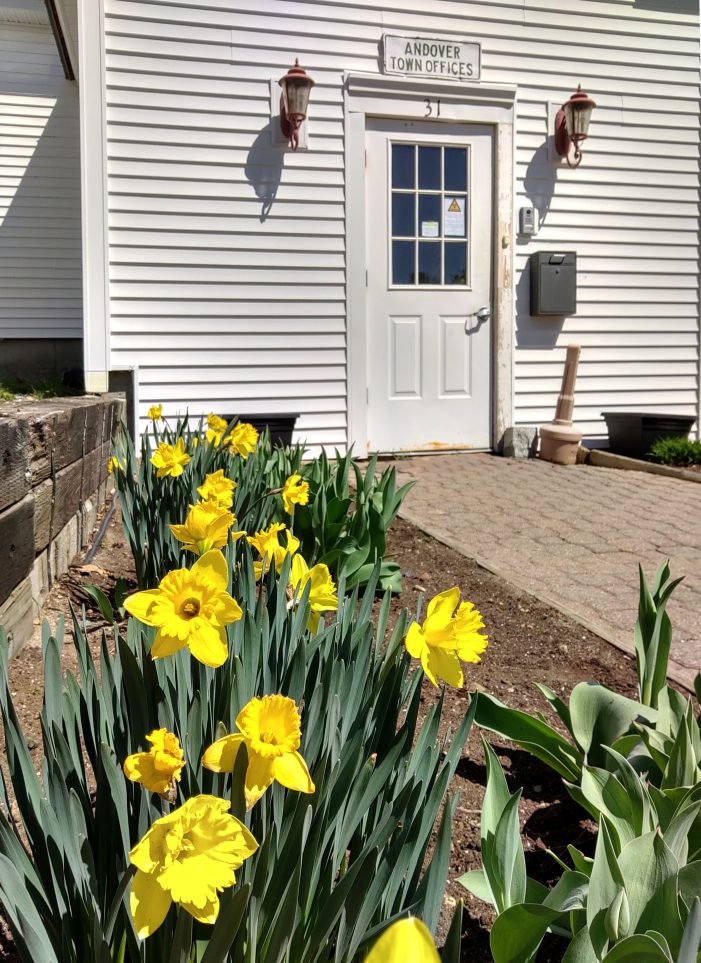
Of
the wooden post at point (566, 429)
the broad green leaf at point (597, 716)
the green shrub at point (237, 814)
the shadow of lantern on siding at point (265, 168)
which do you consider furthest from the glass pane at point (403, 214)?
the green shrub at point (237, 814)

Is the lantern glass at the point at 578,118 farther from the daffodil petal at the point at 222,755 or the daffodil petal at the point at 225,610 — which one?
the daffodil petal at the point at 222,755

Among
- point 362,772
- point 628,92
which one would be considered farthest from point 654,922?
point 628,92

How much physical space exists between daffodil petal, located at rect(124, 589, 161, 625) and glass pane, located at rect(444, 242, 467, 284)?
606 centimetres

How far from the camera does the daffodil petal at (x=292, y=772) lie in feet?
2.24

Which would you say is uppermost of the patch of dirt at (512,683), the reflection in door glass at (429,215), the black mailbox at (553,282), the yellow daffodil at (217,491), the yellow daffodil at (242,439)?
the reflection in door glass at (429,215)

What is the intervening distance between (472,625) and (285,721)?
0.30 meters

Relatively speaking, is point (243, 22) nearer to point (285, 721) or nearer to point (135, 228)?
point (135, 228)

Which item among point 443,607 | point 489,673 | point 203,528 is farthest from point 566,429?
point 443,607

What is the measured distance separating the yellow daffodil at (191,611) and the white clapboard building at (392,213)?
17.2 feet

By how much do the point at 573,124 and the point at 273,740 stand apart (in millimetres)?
6789

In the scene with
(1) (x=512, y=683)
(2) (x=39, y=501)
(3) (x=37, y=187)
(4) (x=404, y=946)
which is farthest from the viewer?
(3) (x=37, y=187)

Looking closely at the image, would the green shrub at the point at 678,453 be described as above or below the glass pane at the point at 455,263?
A: below

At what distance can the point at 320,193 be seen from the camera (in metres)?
6.16

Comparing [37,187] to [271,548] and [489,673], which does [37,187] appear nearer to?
[489,673]
